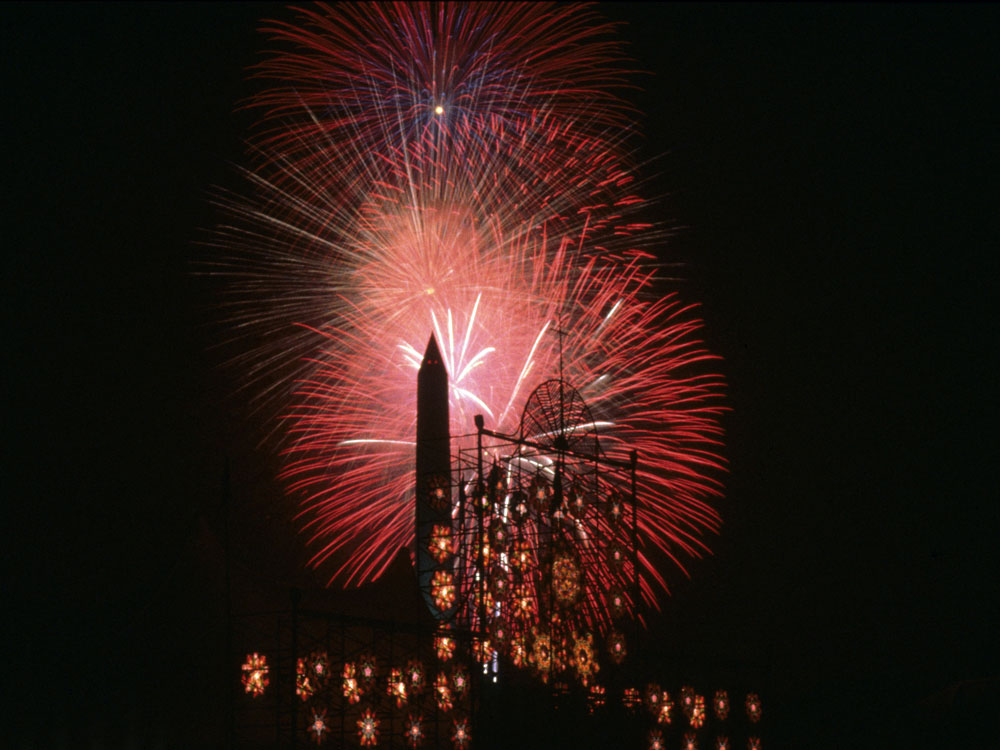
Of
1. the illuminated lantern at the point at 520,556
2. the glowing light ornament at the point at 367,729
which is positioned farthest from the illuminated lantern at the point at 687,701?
the glowing light ornament at the point at 367,729

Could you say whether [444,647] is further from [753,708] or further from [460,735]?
[753,708]

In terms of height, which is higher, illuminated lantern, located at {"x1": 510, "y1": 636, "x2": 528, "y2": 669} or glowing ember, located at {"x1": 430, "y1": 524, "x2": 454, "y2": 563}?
glowing ember, located at {"x1": 430, "y1": 524, "x2": 454, "y2": 563}

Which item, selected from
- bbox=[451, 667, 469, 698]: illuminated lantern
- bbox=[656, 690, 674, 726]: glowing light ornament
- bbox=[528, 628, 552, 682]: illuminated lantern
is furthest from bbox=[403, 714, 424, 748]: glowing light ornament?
bbox=[656, 690, 674, 726]: glowing light ornament

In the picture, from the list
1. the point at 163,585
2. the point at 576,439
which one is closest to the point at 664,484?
the point at 576,439

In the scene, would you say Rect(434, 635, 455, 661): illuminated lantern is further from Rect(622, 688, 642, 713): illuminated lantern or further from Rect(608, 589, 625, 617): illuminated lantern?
Rect(622, 688, 642, 713): illuminated lantern

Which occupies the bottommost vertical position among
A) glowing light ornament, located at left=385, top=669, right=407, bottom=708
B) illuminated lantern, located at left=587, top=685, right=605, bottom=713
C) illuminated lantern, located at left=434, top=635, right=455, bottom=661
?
illuminated lantern, located at left=587, top=685, right=605, bottom=713

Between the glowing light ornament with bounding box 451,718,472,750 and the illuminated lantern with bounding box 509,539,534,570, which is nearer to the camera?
the glowing light ornament with bounding box 451,718,472,750

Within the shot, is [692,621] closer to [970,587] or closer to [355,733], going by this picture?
[970,587]
